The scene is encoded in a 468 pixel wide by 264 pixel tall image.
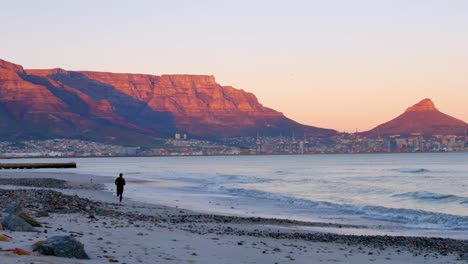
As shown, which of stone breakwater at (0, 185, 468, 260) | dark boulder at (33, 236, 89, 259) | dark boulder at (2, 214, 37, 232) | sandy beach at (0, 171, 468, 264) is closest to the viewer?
dark boulder at (33, 236, 89, 259)

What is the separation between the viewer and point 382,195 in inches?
1960

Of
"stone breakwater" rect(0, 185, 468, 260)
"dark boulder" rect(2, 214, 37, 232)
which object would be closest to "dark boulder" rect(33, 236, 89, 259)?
"dark boulder" rect(2, 214, 37, 232)

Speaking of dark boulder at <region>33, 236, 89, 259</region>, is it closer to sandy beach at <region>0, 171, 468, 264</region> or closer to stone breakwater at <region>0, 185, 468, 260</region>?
sandy beach at <region>0, 171, 468, 264</region>

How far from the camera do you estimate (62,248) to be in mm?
11516

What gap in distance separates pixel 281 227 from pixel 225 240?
7287 mm

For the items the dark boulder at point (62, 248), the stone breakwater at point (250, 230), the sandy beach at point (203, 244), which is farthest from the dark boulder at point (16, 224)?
the stone breakwater at point (250, 230)

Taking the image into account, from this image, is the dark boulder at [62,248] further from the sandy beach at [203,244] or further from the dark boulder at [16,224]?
the dark boulder at [16,224]

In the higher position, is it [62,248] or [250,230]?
[62,248]

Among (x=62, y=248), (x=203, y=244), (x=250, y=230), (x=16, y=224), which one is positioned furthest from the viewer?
(x=250, y=230)

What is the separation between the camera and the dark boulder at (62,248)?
11445mm

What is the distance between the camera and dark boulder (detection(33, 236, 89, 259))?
37.6ft

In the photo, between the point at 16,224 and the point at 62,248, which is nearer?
the point at 62,248

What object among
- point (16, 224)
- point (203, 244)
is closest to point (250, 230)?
point (203, 244)

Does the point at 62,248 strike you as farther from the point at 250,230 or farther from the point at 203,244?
the point at 250,230
